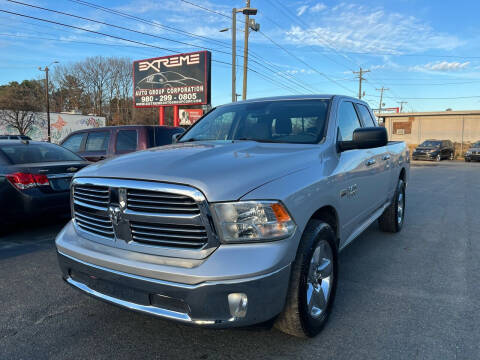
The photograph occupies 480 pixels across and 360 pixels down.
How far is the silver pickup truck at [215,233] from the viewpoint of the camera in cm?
197

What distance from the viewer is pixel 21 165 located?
5145 millimetres

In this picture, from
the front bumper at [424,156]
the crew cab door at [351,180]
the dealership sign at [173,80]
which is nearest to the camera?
the crew cab door at [351,180]

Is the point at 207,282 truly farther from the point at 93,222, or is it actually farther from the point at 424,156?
the point at 424,156

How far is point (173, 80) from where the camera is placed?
66.9 ft

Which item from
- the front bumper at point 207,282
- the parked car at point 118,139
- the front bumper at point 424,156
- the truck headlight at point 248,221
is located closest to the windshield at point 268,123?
the truck headlight at point 248,221

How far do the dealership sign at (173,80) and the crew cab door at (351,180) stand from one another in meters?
16.2

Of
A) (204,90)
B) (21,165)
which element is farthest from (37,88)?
(21,165)

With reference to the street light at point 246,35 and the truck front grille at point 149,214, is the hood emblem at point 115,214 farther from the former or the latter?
the street light at point 246,35

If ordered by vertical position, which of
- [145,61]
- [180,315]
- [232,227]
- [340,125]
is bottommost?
[180,315]

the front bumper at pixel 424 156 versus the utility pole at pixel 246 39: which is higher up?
the utility pole at pixel 246 39

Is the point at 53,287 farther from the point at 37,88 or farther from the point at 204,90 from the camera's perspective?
the point at 37,88

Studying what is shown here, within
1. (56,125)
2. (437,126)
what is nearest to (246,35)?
(437,126)

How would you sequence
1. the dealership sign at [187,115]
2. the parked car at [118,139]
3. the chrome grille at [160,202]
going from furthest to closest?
1. the dealership sign at [187,115]
2. the parked car at [118,139]
3. the chrome grille at [160,202]

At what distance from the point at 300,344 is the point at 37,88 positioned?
6512 centimetres
